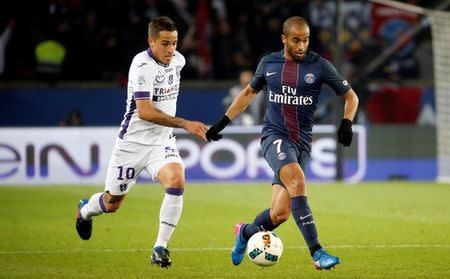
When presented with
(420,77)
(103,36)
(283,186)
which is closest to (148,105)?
(283,186)

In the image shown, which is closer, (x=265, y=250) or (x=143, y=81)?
(x=265, y=250)

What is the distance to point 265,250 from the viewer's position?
8.03 m

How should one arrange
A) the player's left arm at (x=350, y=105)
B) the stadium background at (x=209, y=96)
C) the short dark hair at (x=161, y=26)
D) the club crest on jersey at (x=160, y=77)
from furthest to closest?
the stadium background at (x=209, y=96)
the club crest on jersey at (x=160, y=77)
the short dark hair at (x=161, y=26)
the player's left arm at (x=350, y=105)

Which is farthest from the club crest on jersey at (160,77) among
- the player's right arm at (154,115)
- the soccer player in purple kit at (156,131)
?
the player's right arm at (154,115)

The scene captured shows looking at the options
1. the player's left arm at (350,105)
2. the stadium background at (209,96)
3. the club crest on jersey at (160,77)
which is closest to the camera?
the player's left arm at (350,105)

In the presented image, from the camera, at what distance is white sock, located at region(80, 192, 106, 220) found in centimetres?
938

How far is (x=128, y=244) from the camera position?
396 inches

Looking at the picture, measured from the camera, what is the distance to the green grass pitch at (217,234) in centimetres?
828

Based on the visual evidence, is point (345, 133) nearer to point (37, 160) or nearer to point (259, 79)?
point (259, 79)

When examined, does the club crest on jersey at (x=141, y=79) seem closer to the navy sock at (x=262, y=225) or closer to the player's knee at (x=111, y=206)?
the player's knee at (x=111, y=206)

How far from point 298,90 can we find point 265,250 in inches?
49.5

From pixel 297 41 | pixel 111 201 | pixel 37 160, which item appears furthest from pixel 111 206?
pixel 37 160

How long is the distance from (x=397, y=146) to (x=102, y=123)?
521cm

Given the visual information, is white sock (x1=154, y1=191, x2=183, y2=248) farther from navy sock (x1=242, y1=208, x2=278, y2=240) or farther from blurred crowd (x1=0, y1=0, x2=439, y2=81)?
blurred crowd (x1=0, y1=0, x2=439, y2=81)
